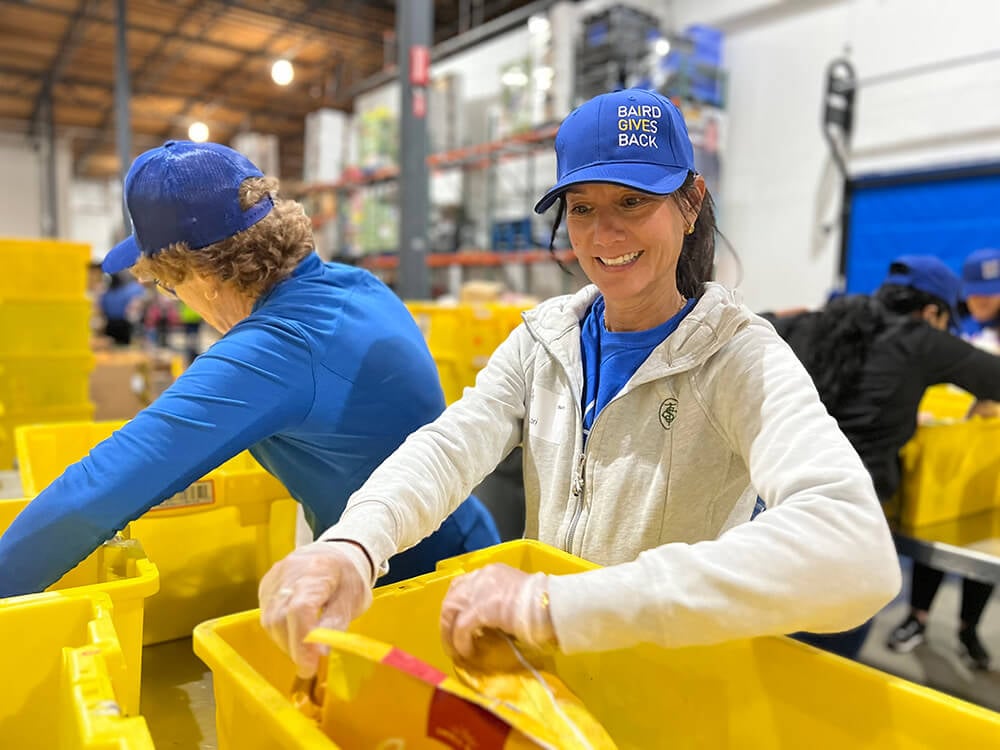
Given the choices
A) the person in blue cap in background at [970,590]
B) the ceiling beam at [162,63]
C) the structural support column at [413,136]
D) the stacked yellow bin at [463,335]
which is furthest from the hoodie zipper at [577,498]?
the ceiling beam at [162,63]

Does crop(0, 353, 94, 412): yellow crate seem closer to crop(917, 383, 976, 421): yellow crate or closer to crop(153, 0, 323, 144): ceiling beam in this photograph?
crop(917, 383, 976, 421): yellow crate

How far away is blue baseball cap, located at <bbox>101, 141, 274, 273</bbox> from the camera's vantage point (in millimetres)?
1252

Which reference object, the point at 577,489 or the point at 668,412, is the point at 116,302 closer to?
the point at 577,489

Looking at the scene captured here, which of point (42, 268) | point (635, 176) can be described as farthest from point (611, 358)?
point (42, 268)

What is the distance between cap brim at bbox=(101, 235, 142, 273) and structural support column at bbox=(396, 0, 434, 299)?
3395 millimetres

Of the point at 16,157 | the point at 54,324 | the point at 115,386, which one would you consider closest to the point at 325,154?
the point at 115,386

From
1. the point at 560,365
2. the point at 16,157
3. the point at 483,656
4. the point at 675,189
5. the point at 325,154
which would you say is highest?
the point at 16,157

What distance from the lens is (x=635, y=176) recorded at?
105 centimetres

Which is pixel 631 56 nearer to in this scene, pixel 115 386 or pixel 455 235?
pixel 455 235

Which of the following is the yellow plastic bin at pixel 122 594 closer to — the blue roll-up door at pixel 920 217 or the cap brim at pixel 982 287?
the cap brim at pixel 982 287

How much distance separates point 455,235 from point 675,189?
267 inches

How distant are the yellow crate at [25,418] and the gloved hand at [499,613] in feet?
10.0

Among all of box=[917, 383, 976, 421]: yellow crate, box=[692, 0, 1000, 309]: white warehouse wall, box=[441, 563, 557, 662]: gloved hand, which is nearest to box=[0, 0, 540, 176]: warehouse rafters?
box=[692, 0, 1000, 309]: white warehouse wall

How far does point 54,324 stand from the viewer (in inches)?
136
